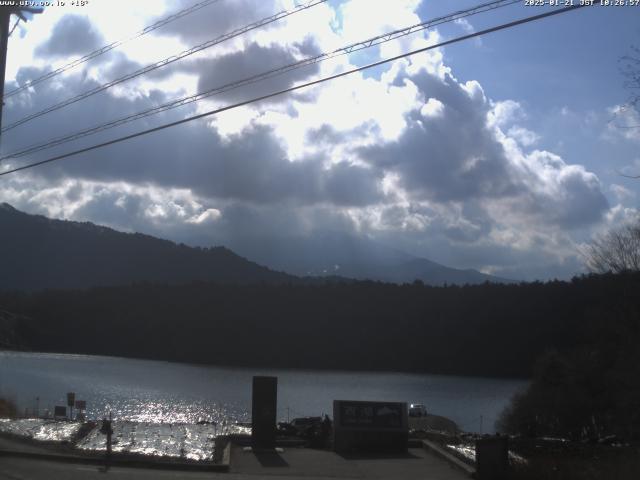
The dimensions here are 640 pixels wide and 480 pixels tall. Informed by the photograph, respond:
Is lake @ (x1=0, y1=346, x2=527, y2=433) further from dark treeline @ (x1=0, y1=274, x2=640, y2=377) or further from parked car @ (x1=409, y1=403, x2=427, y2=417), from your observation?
dark treeline @ (x1=0, y1=274, x2=640, y2=377)

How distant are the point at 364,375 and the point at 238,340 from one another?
31.3 meters

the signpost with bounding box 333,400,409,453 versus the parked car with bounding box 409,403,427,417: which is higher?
the signpost with bounding box 333,400,409,453

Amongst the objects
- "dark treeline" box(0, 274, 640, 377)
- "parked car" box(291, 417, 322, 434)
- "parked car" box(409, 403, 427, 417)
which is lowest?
"parked car" box(409, 403, 427, 417)

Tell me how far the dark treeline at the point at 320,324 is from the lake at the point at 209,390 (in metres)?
7.77

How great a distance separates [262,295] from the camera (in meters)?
140

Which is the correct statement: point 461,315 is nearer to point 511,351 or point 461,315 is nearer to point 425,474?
point 511,351

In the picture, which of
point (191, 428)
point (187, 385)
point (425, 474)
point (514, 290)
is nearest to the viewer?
point (425, 474)

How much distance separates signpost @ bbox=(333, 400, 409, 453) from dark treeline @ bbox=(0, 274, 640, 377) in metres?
73.1

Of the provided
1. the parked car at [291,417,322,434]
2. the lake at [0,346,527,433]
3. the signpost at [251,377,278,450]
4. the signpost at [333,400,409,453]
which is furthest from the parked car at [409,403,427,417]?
the signpost at [251,377,278,450]

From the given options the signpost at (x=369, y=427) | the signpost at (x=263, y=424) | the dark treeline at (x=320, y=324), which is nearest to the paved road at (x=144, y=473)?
the signpost at (x=369, y=427)

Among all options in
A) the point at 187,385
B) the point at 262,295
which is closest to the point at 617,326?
the point at 187,385

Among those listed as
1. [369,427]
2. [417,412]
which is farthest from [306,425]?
[417,412]

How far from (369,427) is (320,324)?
10692cm

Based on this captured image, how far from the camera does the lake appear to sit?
5531 cm
